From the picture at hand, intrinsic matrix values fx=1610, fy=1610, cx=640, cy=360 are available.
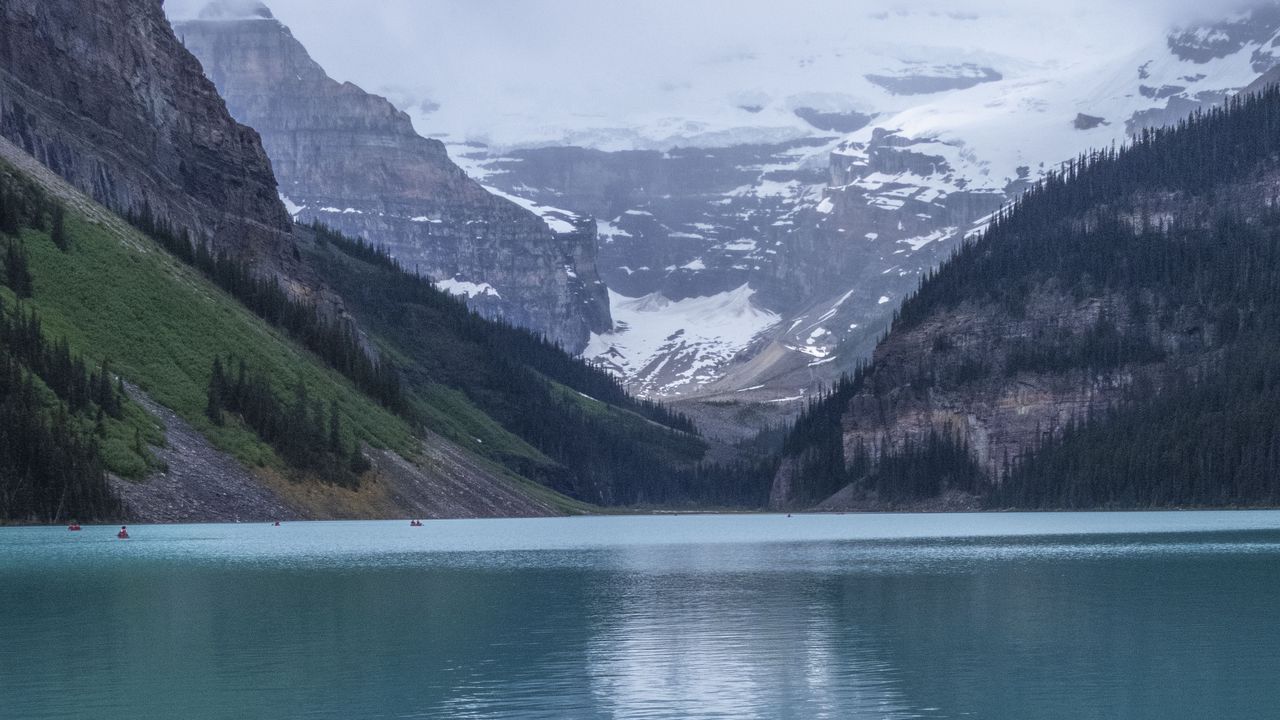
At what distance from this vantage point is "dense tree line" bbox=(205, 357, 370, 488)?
170m

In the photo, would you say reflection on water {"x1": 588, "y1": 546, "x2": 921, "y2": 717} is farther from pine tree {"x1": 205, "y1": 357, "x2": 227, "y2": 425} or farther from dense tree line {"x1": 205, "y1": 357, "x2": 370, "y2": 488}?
dense tree line {"x1": 205, "y1": 357, "x2": 370, "y2": 488}

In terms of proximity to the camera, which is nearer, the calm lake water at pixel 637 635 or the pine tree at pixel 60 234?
the calm lake water at pixel 637 635

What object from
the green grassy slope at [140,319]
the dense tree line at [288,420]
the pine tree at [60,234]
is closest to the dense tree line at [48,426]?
the green grassy slope at [140,319]

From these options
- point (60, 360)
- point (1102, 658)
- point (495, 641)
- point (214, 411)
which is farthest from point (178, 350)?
point (1102, 658)

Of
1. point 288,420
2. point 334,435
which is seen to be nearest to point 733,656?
point 288,420

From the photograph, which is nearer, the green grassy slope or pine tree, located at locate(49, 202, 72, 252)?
the green grassy slope

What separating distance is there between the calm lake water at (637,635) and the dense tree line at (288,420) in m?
61.7

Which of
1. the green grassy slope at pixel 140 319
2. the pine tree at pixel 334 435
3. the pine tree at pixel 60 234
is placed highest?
the pine tree at pixel 60 234

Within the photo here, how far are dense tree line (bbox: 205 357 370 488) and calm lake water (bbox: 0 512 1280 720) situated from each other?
61.7m

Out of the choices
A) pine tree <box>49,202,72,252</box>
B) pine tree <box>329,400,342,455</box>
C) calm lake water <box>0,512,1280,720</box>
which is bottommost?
pine tree <box>329,400,342,455</box>

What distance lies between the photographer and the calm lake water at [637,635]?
45156mm

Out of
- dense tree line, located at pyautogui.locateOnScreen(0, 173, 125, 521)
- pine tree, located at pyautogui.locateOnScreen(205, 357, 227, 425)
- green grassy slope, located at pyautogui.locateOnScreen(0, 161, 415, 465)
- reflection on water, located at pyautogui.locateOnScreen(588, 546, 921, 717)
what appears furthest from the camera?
pine tree, located at pyautogui.locateOnScreen(205, 357, 227, 425)

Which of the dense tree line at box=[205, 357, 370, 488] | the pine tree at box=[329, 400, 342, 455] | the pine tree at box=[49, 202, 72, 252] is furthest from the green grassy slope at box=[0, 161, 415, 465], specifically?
the pine tree at box=[329, 400, 342, 455]

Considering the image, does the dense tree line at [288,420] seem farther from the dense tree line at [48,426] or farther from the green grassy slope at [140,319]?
the dense tree line at [48,426]
